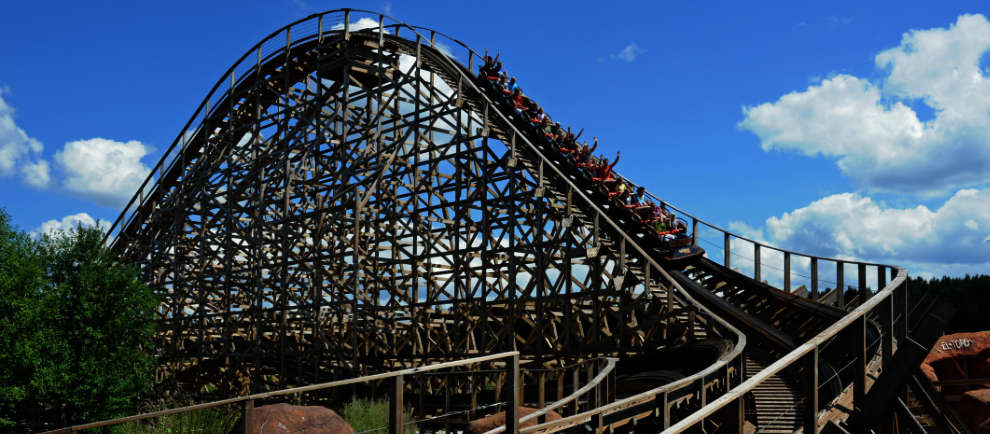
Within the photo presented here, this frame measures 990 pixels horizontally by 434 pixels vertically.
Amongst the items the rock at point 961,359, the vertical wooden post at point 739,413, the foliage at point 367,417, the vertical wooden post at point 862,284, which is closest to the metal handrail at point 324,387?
the vertical wooden post at point 739,413

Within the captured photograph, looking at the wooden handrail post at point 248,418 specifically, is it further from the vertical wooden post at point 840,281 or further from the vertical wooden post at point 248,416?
the vertical wooden post at point 840,281

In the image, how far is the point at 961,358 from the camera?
31.4 ft

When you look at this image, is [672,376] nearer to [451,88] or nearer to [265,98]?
[451,88]

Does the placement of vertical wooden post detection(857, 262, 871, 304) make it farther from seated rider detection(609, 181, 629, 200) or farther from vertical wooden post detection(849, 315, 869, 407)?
vertical wooden post detection(849, 315, 869, 407)

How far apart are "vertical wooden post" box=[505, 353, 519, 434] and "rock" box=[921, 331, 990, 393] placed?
22.4ft

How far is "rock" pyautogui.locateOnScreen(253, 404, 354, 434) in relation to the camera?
623 centimetres

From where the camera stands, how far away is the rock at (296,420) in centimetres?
623

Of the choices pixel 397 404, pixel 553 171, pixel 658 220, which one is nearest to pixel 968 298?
pixel 658 220

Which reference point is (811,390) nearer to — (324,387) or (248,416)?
(324,387)

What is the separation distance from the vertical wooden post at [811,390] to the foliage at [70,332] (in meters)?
15.7

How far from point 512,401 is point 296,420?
8.30 ft

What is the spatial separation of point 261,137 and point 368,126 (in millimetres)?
3955

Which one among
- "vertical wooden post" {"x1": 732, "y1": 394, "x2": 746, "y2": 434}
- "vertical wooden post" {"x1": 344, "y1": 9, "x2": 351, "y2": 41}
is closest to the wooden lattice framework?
"vertical wooden post" {"x1": 344, "y1": 9, "x2": 351, "y2": 41}

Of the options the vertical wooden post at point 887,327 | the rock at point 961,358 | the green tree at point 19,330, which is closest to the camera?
the vertical wooden post at point 887,327
